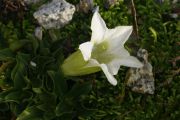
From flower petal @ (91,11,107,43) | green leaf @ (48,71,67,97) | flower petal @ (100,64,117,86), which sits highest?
flower petal @ (91,11,107,43)

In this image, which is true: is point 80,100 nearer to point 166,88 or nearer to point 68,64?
point 68,64

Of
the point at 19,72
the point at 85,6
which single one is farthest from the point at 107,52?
the point at 85,6

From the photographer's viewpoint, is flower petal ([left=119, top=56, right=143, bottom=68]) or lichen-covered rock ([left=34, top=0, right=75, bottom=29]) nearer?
flower petal ([left=119, top=56, right=143, bottom=68])

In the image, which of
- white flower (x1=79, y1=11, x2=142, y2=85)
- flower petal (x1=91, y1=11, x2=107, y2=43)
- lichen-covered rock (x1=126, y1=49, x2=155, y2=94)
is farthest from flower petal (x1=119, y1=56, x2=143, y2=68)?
lichen-covered rock (x1=126, y1=49, x2=155, y2=94)

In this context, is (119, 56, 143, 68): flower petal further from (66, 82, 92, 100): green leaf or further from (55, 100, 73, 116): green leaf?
(55, 100, 73, 116): green leaf

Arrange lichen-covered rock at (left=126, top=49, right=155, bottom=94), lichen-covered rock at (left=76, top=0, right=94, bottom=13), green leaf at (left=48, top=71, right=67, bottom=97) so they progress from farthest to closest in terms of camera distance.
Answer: lichen-covered rock at (left=76, top=0, right=94, bottom=13) < lichen-covered rock at (left=126, top=49, right=155, bottom=94) < green leaf at (left=48, top=71, right=67, bottom=97)

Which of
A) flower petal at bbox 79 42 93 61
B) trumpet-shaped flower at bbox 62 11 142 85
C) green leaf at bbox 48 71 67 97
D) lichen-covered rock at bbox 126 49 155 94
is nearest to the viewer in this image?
flower petal at bbox 79 42 93 61
